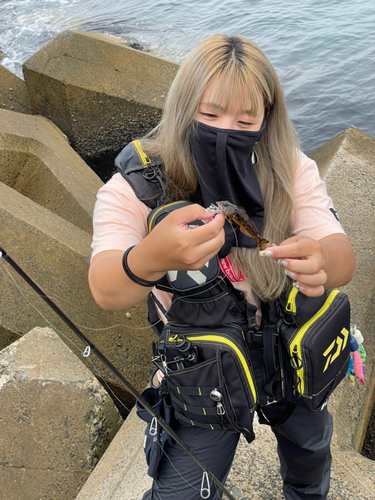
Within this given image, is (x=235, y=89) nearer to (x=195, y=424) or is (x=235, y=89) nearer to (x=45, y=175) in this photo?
(x=195, y=424)

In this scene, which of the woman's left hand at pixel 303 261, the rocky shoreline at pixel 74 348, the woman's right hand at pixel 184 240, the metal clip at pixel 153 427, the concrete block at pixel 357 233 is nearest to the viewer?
the woman's right hand at pixel 184 240

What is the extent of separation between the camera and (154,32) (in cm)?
1391

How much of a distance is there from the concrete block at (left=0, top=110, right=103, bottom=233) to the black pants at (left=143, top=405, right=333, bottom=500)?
9.41 feet

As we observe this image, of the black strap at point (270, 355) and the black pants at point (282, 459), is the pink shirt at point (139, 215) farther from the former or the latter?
the black pants at point (282, 459)

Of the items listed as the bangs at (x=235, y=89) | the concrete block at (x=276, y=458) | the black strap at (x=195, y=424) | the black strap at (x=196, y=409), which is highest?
the bangs at (x=235, y=89)

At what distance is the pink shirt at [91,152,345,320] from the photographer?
1546mm

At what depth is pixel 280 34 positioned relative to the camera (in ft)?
41.3

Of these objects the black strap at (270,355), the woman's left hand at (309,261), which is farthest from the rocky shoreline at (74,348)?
the woman's left hand at (309,261)

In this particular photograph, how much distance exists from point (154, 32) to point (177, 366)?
47.7 feet

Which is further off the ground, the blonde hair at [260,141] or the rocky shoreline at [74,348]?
the blonde hair at [260,141]

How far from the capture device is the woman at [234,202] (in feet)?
4.85

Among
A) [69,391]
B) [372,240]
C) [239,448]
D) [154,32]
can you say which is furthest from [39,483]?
[154,32]

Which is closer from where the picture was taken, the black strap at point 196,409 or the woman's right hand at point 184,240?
the woman's right hand at point 184,240

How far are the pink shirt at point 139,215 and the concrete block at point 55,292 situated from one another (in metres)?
1.45
